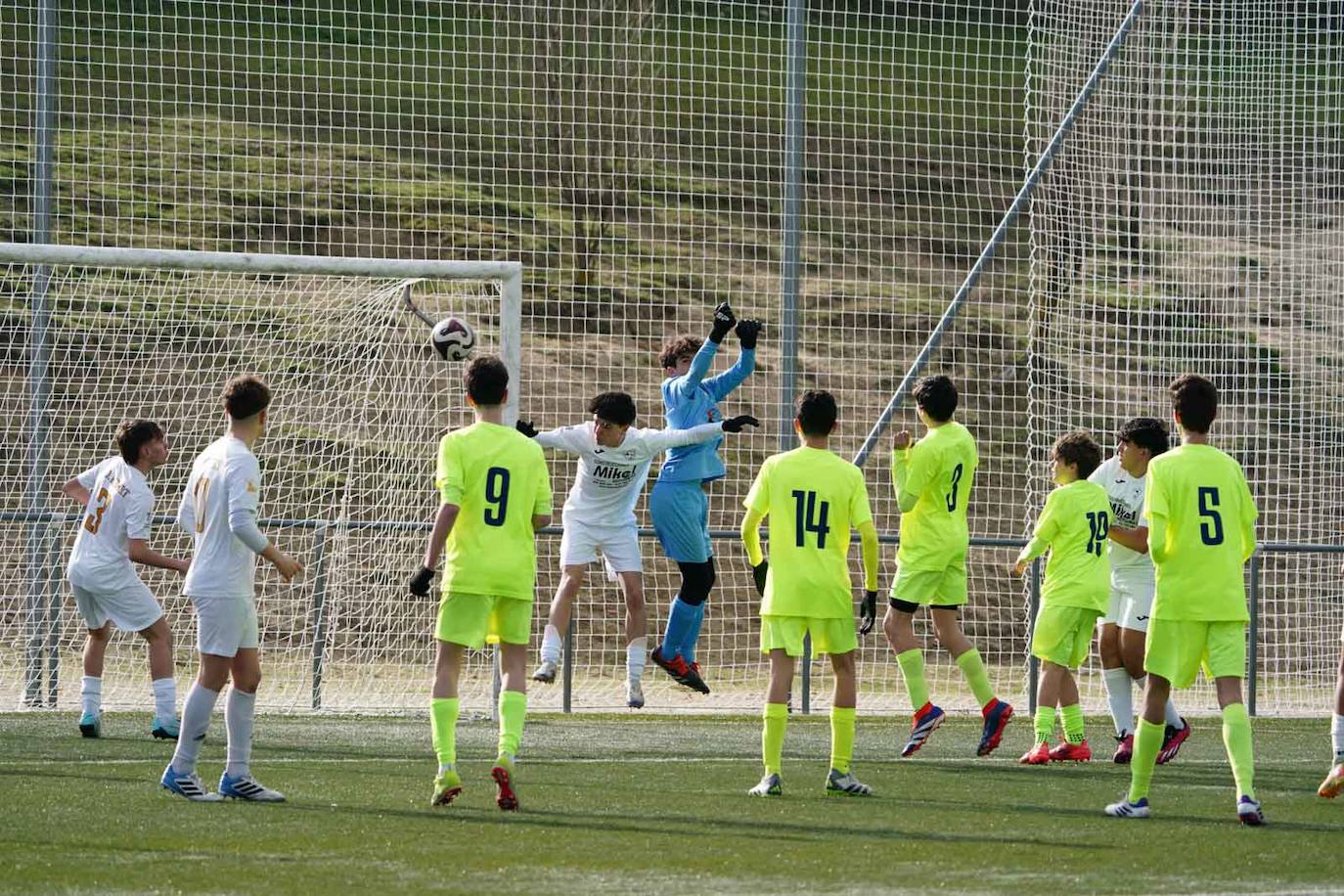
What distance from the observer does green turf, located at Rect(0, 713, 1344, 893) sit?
6.20 meters

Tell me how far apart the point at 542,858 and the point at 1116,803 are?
2696 millimetres

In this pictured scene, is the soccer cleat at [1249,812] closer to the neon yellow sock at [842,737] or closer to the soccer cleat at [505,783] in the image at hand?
the neon yellow sock at [842,737]

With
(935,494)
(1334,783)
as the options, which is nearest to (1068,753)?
(935,494)

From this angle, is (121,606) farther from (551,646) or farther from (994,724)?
(994,724)

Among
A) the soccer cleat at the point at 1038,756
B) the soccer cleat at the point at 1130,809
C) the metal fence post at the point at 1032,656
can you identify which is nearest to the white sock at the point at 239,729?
the soccer cleat at the point at 1130,809

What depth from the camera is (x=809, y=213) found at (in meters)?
26.3

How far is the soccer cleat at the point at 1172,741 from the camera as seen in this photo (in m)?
9.69

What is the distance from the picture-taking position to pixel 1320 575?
1652 cm

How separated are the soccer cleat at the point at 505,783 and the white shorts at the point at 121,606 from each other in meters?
3.53

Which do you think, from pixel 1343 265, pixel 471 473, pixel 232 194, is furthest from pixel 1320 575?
pixel 232 194

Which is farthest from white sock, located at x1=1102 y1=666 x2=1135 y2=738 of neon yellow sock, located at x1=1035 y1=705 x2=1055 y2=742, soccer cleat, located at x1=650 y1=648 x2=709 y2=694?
soccer cleat, located at x1=650 y1=648 x2=709 y2=694

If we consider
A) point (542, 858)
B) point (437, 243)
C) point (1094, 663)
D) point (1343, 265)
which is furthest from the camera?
point (437, 243)

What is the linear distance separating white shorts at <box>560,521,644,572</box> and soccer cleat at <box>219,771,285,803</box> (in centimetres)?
327

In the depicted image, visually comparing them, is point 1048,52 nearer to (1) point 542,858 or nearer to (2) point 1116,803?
(2) point 1116,803
